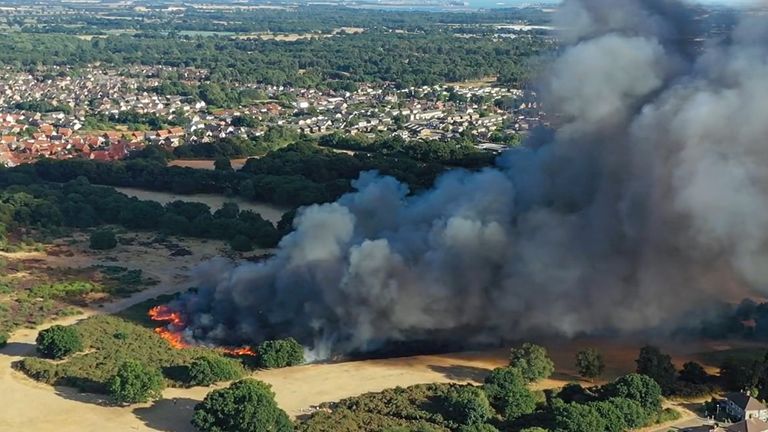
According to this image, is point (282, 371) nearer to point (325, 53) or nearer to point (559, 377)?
point (559, 377)

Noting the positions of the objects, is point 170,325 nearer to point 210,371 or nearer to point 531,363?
point 210,371

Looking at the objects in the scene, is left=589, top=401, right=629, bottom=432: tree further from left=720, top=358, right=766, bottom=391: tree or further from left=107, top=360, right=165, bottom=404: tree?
left=107, top=360, right=165, bottom=404: tree

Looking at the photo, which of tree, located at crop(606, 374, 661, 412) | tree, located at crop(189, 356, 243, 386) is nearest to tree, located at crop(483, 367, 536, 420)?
tree, located at crop(606, 374, 661, 412)

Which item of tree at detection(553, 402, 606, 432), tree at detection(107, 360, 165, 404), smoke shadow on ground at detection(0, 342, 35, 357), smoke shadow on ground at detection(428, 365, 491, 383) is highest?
tree at detection(553, 402, 606, 432)

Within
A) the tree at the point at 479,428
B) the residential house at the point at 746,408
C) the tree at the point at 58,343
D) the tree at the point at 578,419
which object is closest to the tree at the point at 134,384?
the tree at the point at 58,343

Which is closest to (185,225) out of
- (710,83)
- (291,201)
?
(291,201)

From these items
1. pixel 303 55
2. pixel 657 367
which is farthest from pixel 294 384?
pixel 303 55
